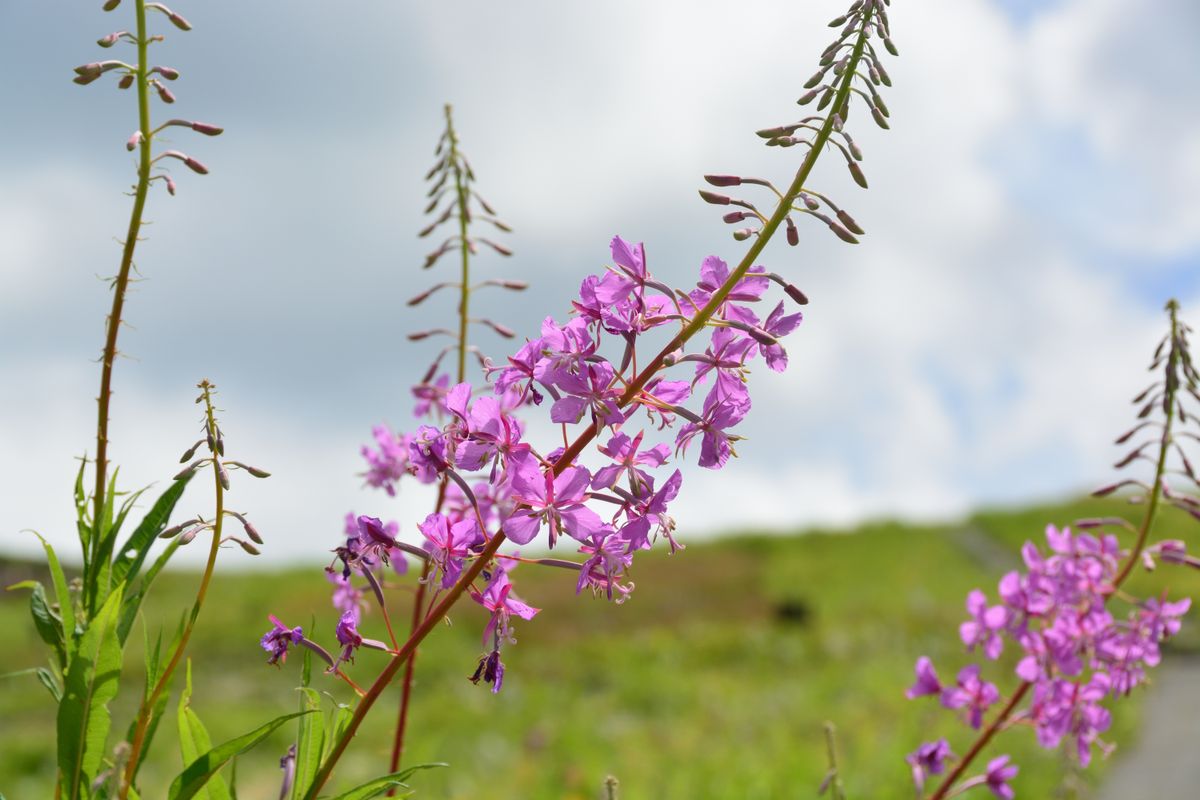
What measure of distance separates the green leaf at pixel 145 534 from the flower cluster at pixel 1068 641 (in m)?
1.94

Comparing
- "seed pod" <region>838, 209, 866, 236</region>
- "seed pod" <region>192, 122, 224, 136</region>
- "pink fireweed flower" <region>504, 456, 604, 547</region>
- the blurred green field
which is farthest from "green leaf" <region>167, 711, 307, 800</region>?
the blurred green field

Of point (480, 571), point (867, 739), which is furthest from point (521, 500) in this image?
point (867, 739)

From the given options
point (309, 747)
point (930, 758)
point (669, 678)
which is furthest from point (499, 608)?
point (669, 678)

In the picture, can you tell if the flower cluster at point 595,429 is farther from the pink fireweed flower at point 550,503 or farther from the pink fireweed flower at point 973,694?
the pink fireweed flower at point 973,694

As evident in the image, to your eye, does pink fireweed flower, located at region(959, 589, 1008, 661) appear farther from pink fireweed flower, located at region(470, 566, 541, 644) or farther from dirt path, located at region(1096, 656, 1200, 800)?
dirt path, located at region(1096, 656, 1200, 800)

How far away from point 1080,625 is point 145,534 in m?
2.29

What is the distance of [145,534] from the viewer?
179 cm

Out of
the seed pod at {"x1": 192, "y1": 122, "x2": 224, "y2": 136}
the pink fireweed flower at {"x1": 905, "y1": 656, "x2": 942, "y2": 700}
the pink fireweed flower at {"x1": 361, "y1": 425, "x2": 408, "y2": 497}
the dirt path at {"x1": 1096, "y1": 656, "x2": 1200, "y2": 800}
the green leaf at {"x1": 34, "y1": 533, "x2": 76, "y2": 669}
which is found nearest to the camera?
the green leaf at {"x1": 34, "y1": 533, "x2": 76, "y2": 669}

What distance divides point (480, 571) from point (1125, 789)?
37.0ft

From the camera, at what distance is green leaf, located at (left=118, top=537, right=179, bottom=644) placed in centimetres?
169

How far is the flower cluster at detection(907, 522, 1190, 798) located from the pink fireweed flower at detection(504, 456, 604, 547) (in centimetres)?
165

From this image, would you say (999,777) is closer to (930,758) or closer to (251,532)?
(930,758)

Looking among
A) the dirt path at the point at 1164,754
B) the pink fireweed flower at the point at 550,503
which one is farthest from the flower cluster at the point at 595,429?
the dirt path at the point at 1164,754

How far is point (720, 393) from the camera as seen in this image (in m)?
1.60
